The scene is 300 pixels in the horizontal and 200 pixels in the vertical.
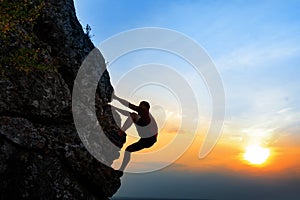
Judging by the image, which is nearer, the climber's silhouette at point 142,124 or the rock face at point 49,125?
the rock face at point 49,125

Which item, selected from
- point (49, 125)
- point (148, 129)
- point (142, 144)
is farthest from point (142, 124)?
point (49, 125)

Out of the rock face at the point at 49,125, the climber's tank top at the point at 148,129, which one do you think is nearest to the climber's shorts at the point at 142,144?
the climber's tank top at the point at 148,129

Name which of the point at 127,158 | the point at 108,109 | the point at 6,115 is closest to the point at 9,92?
the point at 6,115

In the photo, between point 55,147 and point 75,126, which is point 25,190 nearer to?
point 55,147

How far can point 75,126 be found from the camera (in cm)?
1945

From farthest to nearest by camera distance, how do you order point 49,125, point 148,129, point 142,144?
point 142,144
point 148,129
point 49,125

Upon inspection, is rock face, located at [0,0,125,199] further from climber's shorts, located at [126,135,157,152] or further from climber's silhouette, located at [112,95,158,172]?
climber's silhouette, located at [112,95,158,172]

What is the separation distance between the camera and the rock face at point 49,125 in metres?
16.7

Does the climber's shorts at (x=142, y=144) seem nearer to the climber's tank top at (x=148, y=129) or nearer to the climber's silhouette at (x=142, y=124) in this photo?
the climber's silhouette at (x=142, y=124)

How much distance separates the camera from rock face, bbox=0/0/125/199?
54.7ft

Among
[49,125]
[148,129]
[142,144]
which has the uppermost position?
[148,129]

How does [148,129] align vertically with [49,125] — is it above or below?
above

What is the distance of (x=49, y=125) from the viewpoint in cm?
1847

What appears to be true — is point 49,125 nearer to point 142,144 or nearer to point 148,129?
point 142,144
